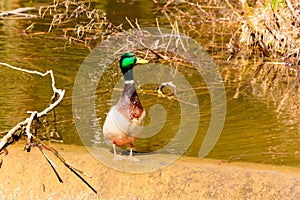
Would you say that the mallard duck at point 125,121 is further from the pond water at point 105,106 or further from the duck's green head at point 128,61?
the pond water at point 105,106

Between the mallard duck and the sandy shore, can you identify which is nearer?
the sandy shore

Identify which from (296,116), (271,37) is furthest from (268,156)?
(271,37)

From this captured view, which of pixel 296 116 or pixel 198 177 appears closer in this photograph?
pixel 198 177

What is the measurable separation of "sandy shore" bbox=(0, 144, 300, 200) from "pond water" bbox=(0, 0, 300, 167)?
605 millimetres

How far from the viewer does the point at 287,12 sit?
27.8ft

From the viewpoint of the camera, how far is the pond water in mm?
5480

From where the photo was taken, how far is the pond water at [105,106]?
216 inches

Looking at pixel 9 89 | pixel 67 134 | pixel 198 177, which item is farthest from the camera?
pixel 9 89

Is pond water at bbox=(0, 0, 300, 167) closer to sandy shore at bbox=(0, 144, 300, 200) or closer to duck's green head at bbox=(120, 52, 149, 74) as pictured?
sandy shore at bbox=(0, 144, 300, 200)

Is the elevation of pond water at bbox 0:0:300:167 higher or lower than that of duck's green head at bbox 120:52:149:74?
lower

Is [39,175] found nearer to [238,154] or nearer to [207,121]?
[238,154]

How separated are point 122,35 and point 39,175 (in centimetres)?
473

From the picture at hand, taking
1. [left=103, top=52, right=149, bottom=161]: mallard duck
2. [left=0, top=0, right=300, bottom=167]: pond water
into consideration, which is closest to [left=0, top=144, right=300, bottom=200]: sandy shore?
[left=103, top=52, right=149, bottom=161]: mallard duck

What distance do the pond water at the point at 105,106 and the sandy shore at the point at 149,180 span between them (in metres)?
0.61
